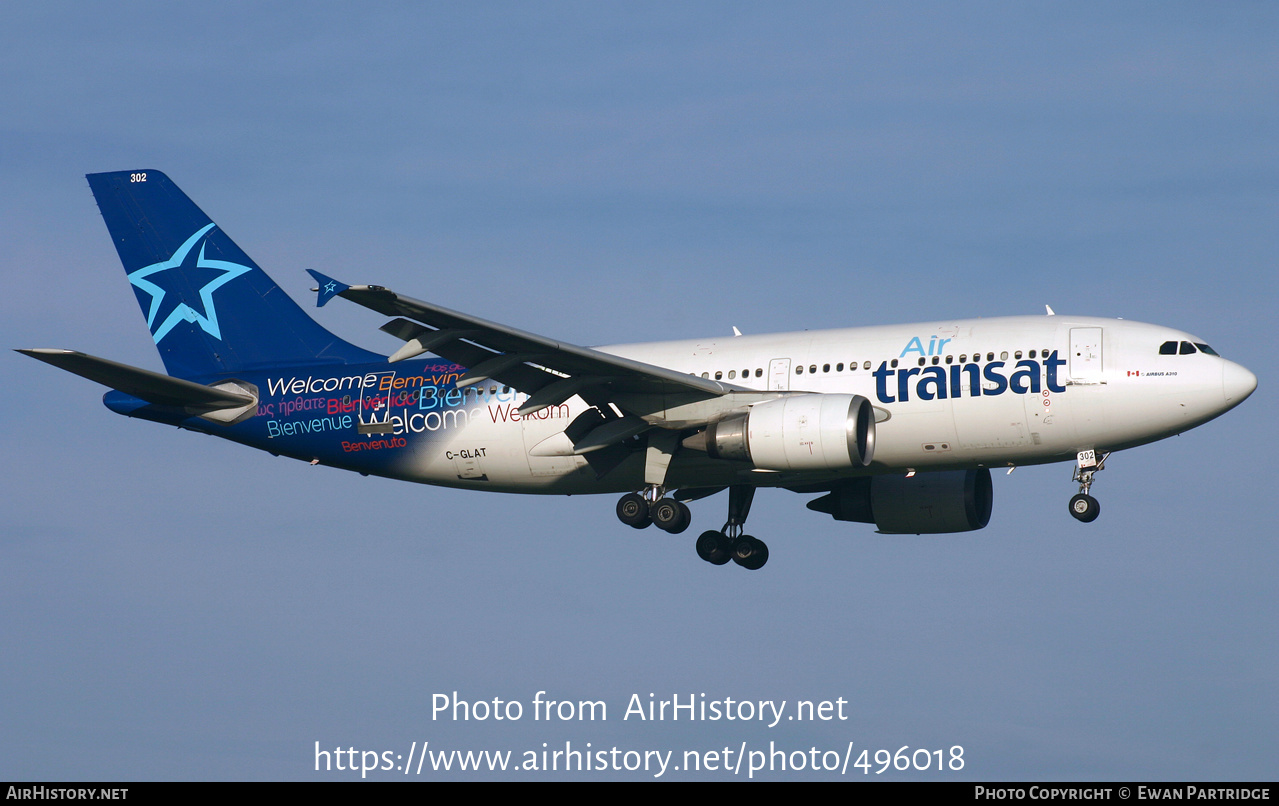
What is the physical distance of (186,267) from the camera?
42.2 metres

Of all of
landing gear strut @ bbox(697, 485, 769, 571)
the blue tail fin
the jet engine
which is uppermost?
the blue tail fin

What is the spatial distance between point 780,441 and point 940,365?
150 inches

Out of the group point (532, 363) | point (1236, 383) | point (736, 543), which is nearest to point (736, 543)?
point (736, 543)

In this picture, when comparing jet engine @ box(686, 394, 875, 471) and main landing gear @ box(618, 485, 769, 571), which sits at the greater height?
jet engine @ box(686, 394, 875, 471)

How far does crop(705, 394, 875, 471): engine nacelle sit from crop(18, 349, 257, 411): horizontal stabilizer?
41.0 feet

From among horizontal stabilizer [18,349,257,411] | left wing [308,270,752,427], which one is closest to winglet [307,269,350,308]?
left wing [308,270,752,427]

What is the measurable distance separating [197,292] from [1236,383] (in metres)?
25.2

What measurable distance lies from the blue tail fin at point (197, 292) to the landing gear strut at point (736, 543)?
30.8 feet

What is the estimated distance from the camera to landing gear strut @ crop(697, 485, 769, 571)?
39.6 m

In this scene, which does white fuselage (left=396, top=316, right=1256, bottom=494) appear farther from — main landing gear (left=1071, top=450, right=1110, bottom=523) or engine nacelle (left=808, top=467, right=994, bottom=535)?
engine nacelle (left=808, top=467, right=994, bottom=535)

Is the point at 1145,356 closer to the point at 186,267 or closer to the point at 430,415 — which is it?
the point at 430,415

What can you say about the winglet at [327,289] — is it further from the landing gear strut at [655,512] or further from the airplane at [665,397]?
the landing gear strut at [655,512]

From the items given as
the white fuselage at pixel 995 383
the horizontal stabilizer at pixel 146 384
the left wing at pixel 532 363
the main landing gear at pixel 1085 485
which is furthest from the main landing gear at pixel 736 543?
the horizontal stabilizer at pixel 146 384

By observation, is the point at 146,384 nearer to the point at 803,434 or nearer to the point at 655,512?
the point at 655,512
